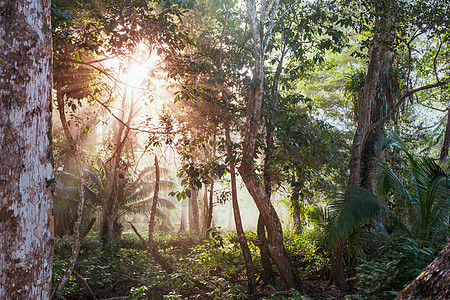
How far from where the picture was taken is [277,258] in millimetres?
6027

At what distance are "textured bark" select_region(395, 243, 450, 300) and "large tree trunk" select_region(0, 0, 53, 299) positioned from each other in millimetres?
2750

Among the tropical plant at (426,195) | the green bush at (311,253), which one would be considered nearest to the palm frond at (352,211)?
the tropical plant at (426,195)

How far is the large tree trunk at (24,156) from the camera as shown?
255 centimetres

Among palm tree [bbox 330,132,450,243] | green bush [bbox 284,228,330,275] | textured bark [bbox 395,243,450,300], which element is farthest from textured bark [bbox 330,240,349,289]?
textured bark [bbox 395,243,450,300]

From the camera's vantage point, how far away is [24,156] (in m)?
2.66

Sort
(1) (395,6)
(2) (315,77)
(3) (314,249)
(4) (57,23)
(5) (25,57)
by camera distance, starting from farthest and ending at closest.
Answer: (2) (315,77) → (3) (314,249) → (1) (395,6) → (4) (57,23) → (5) (25,57)

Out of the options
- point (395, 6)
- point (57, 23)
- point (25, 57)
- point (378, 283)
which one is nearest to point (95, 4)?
point (57, 23)

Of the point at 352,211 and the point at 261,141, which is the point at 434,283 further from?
the point at 261,141

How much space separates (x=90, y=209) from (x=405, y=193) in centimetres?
1192

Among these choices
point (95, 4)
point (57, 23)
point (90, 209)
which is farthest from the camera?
point (90, 209)

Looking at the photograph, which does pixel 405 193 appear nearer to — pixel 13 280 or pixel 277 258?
pixel 277 258

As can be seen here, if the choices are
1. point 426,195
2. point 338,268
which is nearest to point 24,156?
point 426,195

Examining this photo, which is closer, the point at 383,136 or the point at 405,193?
the point at 405,193

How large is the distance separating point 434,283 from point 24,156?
303cm
